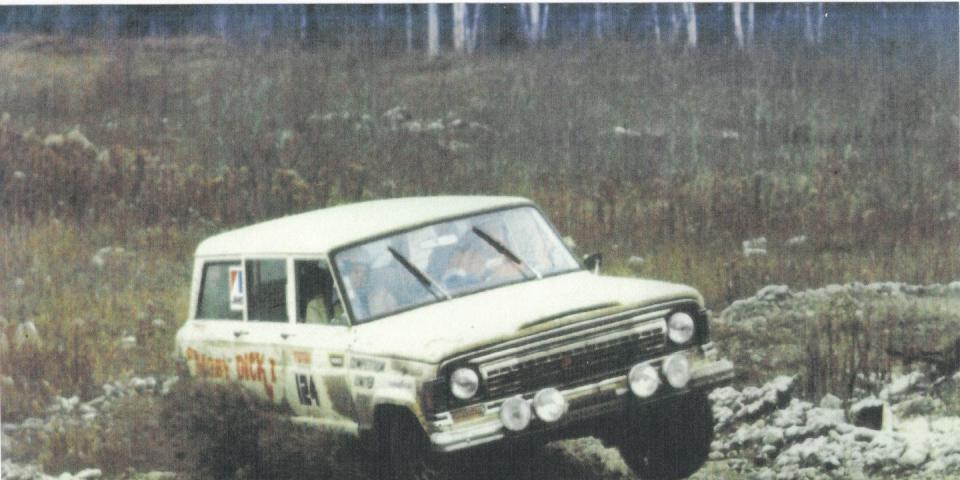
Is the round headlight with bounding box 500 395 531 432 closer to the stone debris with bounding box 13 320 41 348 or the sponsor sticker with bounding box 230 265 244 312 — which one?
the sponsor sticker with bounding box 230 265 244 312

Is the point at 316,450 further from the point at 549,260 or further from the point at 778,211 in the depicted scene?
the point at 778,211

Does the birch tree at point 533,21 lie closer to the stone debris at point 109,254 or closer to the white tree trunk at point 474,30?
the white tree trunk at point 474,30

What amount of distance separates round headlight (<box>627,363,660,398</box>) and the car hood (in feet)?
0.96

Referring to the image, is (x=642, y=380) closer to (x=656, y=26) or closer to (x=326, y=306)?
(x=326, y=306)

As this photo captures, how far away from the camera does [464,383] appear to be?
5086mm

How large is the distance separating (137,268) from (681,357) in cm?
376

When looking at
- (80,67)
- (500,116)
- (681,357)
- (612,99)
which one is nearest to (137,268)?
(80,67)

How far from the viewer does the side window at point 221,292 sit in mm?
6309

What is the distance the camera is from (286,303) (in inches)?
236

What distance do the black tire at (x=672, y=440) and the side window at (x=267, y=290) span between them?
190 centimetres

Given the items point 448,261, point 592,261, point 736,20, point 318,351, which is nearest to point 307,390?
point 318,351

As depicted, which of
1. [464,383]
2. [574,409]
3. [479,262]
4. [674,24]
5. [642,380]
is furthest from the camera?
[674,24]

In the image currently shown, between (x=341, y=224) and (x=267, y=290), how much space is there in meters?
0.54

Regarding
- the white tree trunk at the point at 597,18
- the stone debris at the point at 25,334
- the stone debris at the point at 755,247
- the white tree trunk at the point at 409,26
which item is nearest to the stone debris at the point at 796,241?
the stone debris at the point at 755,247
